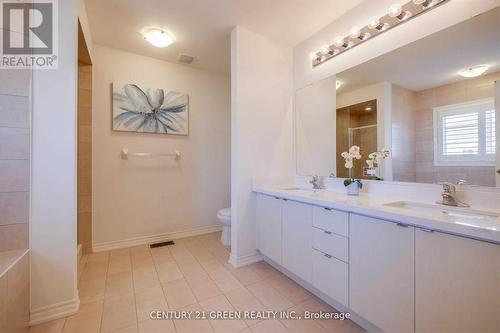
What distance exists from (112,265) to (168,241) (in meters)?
0.71

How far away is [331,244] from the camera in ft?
4.67

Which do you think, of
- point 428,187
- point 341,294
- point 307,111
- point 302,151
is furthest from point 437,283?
point 307,111

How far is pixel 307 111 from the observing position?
93.4 inches

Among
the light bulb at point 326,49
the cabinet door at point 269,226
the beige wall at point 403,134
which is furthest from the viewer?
the light bulb at point 326,49

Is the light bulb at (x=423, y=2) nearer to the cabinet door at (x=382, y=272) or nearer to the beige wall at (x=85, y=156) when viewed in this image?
the cabinet door at (x=382, y=272)

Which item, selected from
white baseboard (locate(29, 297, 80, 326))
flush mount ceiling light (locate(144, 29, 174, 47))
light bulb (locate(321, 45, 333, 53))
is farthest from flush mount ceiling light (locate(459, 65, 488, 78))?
white baseboard (locate(29, 297, 80, 326))

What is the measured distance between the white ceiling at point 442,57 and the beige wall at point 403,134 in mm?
78

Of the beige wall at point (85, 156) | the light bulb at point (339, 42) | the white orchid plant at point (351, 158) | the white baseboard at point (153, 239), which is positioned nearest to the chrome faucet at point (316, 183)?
the white orchid plant at point (351, 158)

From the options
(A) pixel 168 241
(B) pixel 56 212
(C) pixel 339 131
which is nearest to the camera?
(B) pixel 56 212

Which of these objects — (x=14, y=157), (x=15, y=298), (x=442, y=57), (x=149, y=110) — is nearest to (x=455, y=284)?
(x=442, y=57)

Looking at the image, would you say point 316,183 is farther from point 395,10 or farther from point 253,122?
point 395,10

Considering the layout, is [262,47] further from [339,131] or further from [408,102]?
[408,102]

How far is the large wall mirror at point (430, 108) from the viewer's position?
1.25 m

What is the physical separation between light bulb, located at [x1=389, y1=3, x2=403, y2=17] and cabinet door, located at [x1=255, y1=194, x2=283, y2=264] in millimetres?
1680
